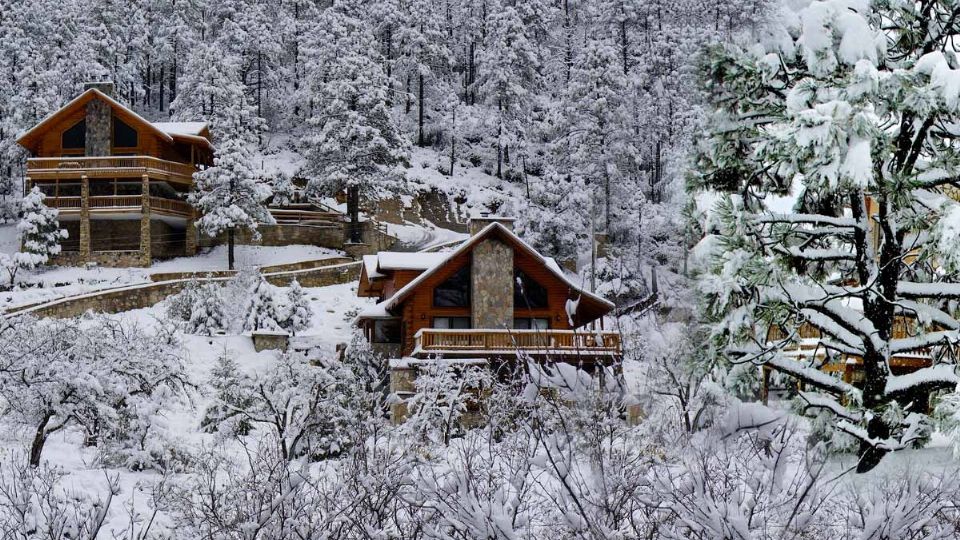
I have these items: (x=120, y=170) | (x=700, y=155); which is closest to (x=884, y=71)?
(x=700, y=155)

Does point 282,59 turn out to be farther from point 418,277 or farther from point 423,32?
point 418,277

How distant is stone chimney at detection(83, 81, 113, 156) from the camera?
160 feet

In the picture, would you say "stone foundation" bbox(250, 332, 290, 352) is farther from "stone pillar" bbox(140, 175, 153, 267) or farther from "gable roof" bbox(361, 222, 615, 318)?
"stone pillar" bbox(140, 175, 153, 267)

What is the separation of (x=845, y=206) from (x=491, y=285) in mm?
16631

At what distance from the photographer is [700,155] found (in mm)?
15914

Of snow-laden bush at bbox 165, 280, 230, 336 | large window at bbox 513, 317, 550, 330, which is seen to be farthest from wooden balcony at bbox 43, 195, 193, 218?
large window at bbox 513, 317, 550, 330

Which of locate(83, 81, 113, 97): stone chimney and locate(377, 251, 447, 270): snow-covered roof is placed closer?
locate(377, 251, 447, 270): snow-covered roof

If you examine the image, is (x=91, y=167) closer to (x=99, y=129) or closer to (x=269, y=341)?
(x=99, y=129)

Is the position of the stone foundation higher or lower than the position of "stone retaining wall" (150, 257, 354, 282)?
lower

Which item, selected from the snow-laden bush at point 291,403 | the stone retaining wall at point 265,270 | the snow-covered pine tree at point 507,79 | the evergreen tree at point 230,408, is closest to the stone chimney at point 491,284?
the snow-laden bush at point 291,403

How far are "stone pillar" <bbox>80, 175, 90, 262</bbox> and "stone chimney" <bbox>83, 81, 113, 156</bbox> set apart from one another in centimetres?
209

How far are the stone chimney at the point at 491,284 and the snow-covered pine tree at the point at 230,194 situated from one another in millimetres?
18843

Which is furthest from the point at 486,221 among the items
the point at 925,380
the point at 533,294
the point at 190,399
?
the point at 925,380

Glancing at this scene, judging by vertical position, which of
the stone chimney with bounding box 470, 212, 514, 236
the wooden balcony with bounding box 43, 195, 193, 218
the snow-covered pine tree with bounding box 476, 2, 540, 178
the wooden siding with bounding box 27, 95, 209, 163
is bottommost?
the stone chimney with bounding box 470, 212, 514, 236
